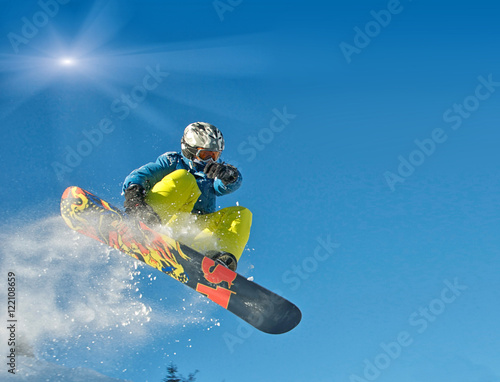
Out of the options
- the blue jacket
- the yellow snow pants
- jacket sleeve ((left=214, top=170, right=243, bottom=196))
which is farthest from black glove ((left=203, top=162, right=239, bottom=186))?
jacket sleeve ((left=214, top=170, right=243, bottom=196))

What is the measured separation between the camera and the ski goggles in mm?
5500

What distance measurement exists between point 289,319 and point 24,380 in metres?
46.6

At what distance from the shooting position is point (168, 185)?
495 cm

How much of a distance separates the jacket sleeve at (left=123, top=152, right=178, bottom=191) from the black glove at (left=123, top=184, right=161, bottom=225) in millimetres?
130

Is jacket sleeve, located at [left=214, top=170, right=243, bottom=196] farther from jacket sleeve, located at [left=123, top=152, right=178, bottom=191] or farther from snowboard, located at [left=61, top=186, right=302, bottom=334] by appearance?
snowboard, located at [left=61, top=186, right=302, bottom=334]

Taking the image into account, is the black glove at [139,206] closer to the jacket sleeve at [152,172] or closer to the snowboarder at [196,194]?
the snowboarder at [196,194]

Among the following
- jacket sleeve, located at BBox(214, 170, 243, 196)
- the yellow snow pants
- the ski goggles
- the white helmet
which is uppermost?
the white helmet

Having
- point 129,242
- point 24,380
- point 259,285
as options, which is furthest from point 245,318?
point 24,380

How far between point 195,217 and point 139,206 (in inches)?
29.3

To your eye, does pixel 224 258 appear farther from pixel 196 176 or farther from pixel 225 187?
pixel 196 176

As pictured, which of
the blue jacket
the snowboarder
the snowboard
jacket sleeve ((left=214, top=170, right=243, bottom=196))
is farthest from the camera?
jacket sleeve ((left=214, top=170, right=243, bottom=196))

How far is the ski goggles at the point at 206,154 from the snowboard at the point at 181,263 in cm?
115

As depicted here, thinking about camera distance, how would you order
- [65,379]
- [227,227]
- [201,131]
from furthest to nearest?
[65,379], [201,131], [227,227]

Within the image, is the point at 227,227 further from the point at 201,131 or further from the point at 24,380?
the point at 24,380
